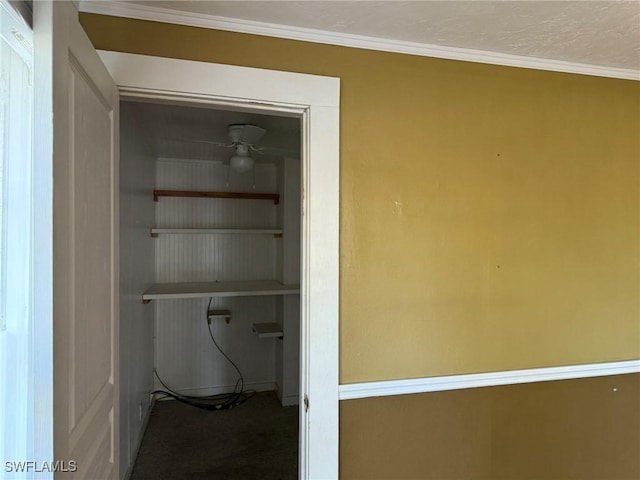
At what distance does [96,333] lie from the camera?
1042 mm

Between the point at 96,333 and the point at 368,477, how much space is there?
3.72 feet

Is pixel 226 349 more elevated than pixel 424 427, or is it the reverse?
→ pixel 424 427

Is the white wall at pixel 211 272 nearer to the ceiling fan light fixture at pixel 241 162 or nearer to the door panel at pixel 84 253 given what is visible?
the ceiling fan light fixture at pixel 241 162

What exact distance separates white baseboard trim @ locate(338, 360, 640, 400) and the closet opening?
4.81 feet

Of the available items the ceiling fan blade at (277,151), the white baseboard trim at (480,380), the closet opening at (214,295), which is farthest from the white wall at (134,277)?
the white baseboard trim at (480,380)

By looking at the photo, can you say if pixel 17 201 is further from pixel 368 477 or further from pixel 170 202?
pixel 170 202

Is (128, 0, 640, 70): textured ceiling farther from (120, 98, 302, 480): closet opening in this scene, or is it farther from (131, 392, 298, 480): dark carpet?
(131, 392, 298, 480): dark carpet

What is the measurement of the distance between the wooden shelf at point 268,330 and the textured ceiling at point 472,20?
8.61ft

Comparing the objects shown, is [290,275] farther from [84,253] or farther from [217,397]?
[84,253]

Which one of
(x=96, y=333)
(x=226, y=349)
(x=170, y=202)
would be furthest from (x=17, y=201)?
(x=226, y=349)

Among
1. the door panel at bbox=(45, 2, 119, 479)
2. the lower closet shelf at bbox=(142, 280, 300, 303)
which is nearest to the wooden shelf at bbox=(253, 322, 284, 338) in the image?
the lower closet shelf at bbox=(142, 280, 300, 303)

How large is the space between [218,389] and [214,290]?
1.18 m

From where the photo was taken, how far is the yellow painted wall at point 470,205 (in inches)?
57.1

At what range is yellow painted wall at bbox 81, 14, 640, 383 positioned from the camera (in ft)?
4.76
